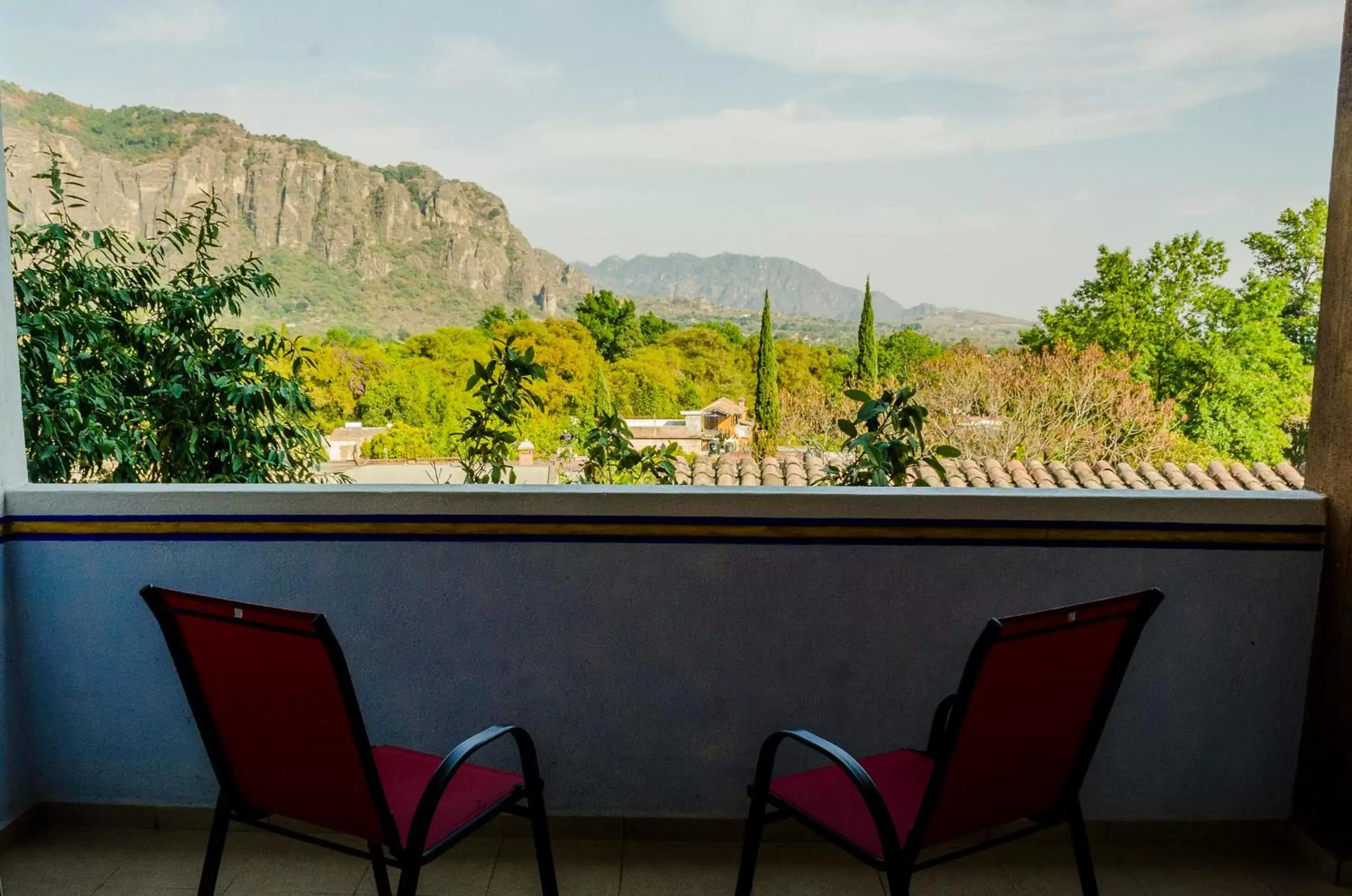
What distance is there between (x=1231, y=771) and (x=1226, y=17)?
298 inches

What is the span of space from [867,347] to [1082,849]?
33.3 feet

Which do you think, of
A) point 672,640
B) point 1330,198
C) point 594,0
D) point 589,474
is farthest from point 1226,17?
point 672,640

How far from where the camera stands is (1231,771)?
8.53 ft

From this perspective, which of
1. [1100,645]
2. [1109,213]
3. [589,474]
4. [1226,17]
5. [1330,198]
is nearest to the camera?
[1100,645]

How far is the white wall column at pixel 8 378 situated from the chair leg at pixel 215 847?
1322mm

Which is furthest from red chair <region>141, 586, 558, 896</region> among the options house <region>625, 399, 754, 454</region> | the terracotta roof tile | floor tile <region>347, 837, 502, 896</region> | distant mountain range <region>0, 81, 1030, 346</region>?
house <region>625, 399, 754, 454</region>

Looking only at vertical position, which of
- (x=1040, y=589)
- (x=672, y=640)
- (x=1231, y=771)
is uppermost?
(x=1040, y=589)

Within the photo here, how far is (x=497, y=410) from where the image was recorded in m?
Answer: 3.54

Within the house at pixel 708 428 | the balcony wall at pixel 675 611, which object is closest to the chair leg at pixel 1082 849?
the balcony wall at pixel 675 611

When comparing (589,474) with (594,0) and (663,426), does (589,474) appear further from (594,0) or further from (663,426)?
(594,0)

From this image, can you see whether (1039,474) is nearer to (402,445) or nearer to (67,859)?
(402,445)

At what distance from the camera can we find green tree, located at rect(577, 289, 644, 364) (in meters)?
8.56

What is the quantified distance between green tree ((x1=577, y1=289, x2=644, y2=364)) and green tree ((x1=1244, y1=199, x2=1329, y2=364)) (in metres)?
5.36

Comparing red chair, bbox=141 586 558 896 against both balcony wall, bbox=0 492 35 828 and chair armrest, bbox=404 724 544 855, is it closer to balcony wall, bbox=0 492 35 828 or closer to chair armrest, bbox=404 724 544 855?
chair armrest, bbox=404 724 544 855
